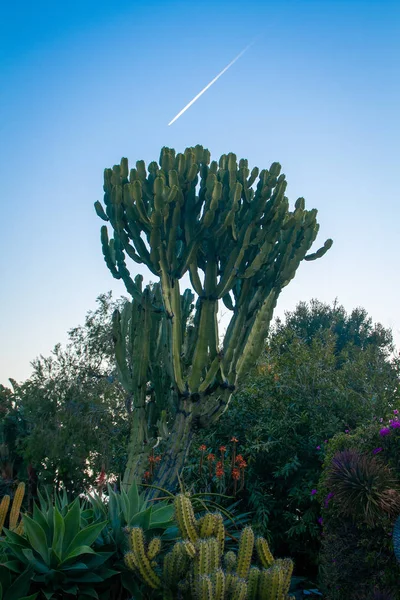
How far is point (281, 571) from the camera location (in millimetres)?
3441

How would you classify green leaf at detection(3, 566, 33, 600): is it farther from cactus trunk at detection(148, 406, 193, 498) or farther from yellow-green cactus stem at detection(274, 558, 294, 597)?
cactus trunk at detection(148, 406, 193, 498)

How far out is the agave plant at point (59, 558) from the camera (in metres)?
3.70

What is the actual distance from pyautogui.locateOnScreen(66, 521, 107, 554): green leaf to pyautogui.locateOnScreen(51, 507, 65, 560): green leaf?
0.07 m

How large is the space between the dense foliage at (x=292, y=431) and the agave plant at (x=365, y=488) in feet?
9.75

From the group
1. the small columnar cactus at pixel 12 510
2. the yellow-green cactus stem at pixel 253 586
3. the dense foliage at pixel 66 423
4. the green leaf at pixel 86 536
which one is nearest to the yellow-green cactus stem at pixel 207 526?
the yellow-green cactus stem at pixel 253 586

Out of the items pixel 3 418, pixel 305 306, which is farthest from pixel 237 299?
pixel 305 306

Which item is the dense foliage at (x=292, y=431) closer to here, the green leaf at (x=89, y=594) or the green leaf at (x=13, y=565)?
the green leaf at (x=89, y=594)

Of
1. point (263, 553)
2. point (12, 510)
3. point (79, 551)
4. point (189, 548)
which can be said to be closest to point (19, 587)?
point (79, 551)

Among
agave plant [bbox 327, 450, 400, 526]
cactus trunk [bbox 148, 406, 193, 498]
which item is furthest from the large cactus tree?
agave plant [bbox 327, 450, 400, 526]

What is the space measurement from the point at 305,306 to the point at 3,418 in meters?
18.0

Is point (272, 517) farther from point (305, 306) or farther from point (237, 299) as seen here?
point (305, 306)

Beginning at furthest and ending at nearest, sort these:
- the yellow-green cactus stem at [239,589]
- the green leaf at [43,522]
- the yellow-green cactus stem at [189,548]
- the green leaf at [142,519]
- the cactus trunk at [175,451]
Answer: the cactus trunk at [175,451]
the green leaf at [142,519]
the green leaf at [43,522]
the yellow-green cactus stem at [189,548]
the yellow-green cactus stem at [239,589]

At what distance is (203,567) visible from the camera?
3203 mm

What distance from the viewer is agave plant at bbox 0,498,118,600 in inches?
146
